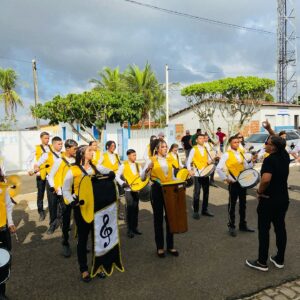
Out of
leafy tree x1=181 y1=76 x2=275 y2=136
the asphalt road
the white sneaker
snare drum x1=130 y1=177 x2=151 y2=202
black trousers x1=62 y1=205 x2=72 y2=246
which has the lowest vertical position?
the asphalt road

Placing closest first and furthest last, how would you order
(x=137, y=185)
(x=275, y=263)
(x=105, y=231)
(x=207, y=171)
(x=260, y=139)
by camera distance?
(x=105, y=231), (x=275, y=263), (x=137, y=185), (x=207, y=171), (x=260, y=139)

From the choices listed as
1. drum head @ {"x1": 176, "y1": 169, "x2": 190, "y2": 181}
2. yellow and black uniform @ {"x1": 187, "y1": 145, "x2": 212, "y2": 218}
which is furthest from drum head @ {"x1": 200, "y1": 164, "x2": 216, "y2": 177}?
drum head @ {"x1": 176, "y1": 169, "x2": 190, "y2": 181}

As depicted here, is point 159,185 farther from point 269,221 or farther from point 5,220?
point 5,220

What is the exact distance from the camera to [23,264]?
477 centimetres

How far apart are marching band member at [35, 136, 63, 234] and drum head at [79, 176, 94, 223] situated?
1799 millimetres

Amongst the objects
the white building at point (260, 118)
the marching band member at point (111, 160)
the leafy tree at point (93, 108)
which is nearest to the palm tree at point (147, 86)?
the white building at point (260, 118)

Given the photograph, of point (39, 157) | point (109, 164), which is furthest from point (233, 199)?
point (39, 157)

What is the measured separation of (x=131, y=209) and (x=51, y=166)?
6.52 feet

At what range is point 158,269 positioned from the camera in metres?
4.52

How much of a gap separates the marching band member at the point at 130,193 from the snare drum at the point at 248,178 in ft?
5.88

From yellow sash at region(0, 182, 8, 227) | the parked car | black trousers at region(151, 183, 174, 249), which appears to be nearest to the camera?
yellow sash at region(0, 182, 8, 227)

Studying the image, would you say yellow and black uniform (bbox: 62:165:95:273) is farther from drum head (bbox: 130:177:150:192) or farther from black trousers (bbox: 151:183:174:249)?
drum head (bbox: 130:177:150:192)

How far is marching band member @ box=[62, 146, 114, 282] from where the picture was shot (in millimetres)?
4125

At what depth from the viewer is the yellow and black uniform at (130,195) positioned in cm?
595
